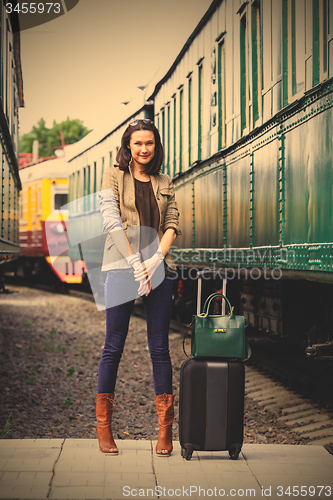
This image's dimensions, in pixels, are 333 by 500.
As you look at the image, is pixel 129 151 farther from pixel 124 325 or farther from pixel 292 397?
pixel 292 397

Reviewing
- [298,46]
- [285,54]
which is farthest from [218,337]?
[285,54]

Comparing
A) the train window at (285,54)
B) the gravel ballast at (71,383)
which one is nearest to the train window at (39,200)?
the gravel ballast at (71,383)

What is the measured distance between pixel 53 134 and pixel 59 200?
141 ft

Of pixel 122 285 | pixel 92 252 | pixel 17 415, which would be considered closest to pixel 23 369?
pixel 17 415

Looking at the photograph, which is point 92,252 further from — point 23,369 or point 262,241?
point 262,241

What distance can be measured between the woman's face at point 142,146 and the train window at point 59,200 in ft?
49.3

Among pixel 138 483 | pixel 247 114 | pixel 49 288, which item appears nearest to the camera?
pixel 138 483

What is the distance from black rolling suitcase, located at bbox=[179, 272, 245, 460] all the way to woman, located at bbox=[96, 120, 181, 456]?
0.15 meters

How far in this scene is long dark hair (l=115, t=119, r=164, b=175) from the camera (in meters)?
3.60

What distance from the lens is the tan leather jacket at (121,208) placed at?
3.57 meters

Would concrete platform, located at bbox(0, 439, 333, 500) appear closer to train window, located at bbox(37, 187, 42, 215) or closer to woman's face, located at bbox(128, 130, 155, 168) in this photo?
woman's face, located at bbox(128, 130, 155, 168)

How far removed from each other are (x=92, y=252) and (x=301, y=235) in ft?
35.5

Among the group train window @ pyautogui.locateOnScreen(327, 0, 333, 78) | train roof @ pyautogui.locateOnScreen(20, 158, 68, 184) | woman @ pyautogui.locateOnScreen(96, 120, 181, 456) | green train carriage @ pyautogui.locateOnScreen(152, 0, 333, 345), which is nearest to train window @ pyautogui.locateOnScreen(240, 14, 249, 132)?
green train carriage @ pyautogui.locateOnScreen(152, 0, 333, 345)

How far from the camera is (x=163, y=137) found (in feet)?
34.7
